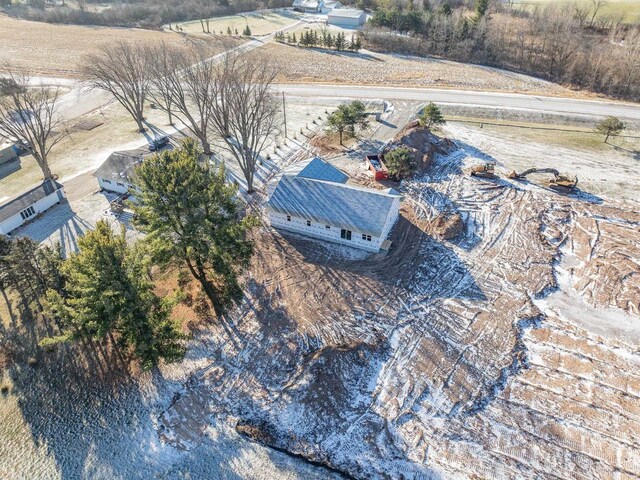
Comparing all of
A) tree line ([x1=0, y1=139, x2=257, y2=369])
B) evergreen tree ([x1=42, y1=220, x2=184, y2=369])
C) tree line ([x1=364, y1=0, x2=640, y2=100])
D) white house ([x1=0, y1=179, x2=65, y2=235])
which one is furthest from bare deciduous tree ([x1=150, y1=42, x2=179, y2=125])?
tree line ([x1=364, y1=0, x2=640, y2=100])

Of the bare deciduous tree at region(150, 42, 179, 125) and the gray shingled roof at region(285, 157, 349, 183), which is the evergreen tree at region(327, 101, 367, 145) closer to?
the gray shingled roof at region(285, 157, 349, 183)

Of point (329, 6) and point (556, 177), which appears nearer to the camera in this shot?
point (556, 177)

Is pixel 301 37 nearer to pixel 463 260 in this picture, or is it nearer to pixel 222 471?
pixel 463 260

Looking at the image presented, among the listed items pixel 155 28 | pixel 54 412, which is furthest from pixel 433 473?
pixel 155 28

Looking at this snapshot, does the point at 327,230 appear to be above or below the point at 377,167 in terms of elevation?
below

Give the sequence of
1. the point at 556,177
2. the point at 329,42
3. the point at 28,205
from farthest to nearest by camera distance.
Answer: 1. the point at 329,42
2. the point at 556,177
3. the point at 28,205

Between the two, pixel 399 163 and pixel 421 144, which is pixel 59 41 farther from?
pixel 399 163

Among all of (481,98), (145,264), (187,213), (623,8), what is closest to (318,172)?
(187,213)
